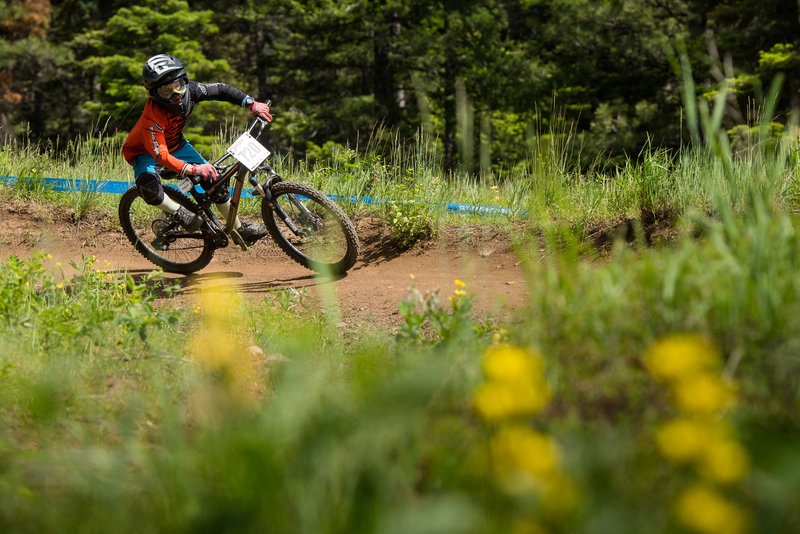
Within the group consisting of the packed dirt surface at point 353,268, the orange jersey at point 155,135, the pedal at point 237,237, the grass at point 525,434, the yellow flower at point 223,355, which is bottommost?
the packed dirt surface at point 353,268

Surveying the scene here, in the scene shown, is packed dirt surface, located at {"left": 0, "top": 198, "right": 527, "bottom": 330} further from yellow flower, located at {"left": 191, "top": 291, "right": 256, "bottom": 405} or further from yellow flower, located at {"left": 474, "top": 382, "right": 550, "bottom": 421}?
yellow flower, located at {"left": 474, "top": 382, "right": 550, "bottom": 421}

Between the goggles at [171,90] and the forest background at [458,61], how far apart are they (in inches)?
343

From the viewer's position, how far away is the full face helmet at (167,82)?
5402 millimetres

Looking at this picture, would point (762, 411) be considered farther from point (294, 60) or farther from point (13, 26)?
point (13, 26)

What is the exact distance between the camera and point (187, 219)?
612cm

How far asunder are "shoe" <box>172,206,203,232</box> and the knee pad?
200 mm

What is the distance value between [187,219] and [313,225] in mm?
1214

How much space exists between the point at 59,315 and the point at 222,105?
1791 cm

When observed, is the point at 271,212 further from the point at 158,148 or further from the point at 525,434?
the point at 525,434

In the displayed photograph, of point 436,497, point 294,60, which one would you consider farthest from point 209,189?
point 294,60

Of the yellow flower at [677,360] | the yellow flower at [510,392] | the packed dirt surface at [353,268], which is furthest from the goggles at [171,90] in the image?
the yellow flower at [677,360]

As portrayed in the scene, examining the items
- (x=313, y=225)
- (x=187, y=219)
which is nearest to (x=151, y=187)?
(x=187, y=219)

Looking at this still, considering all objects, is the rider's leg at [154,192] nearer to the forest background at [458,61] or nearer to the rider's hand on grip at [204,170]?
the rider's hand on grip at [204,170]

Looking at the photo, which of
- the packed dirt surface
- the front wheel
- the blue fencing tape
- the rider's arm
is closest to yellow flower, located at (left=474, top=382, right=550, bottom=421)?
the packed dirt surface
